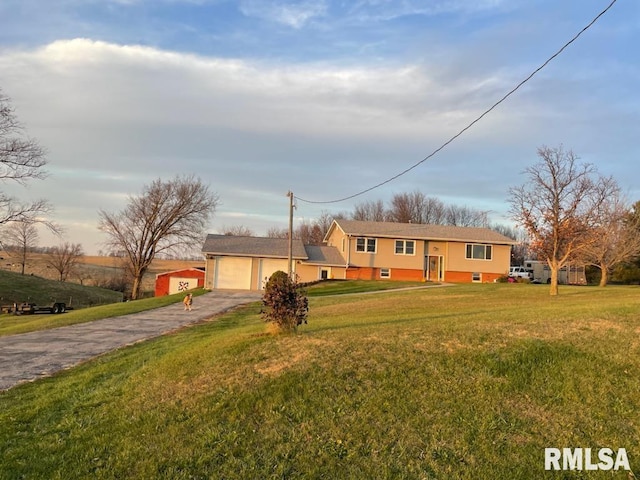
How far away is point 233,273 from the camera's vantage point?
3769cm

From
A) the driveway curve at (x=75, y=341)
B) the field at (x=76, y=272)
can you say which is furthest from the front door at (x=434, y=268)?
the field at (x=76, y=272)

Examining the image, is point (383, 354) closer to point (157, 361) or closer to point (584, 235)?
point (157, 361)

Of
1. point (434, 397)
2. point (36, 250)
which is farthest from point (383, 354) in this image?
point (36, 250)

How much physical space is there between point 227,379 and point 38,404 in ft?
7.64

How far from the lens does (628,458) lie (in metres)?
4.35

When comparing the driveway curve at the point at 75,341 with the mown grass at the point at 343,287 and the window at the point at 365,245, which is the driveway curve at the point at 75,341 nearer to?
the mown grass at the point at 343,287

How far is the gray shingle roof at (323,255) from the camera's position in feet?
131

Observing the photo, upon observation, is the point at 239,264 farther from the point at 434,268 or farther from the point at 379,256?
the point at 434,268

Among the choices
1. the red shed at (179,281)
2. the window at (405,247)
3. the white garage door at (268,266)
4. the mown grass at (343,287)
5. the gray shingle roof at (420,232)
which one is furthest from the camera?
the red shed at (179,281)

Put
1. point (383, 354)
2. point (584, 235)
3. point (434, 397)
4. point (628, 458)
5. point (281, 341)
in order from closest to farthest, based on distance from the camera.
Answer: point (628, 458) < point (434, 397) < point (383, 354) < point (281, 341) < point (584, 235)

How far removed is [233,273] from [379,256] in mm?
11357

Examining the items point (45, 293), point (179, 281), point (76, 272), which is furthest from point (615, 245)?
point (76, 272)

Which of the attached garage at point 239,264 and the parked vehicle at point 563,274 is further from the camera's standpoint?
the parked vehicle at point 563,274

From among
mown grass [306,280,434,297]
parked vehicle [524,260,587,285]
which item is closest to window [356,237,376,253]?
mown grass [306,280,434,297]
